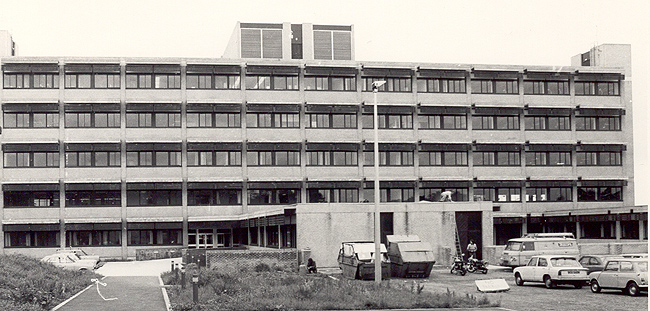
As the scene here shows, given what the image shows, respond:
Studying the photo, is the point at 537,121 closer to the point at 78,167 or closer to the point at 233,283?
the point at 78,167

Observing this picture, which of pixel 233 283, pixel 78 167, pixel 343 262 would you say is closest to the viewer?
pixel 233 283

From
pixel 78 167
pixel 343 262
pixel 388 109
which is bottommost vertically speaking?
pixel 343 262

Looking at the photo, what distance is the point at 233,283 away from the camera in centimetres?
2777

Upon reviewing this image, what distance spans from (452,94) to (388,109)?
6.19 meters

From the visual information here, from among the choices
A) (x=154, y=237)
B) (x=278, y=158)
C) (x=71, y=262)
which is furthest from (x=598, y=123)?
(x=71, y=262)

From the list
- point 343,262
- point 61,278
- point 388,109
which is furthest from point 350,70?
point 61,278

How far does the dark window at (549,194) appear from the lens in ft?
236

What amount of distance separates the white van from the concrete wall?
4.21m

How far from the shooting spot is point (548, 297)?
2922cm

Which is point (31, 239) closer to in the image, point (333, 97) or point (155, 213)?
point (155, 213)

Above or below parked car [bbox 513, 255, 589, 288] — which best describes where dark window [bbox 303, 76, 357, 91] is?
above

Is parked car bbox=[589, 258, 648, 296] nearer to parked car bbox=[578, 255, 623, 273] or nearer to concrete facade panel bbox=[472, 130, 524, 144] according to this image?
parked car bbox=[578, 255, 623, 273]

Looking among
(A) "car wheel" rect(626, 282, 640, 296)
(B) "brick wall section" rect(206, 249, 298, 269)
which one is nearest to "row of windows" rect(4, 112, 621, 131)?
(B) "brick wall section" rect(206, 249, 298, 269)

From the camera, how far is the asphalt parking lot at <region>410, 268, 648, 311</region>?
83.4ft
